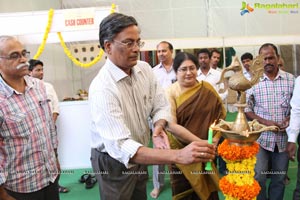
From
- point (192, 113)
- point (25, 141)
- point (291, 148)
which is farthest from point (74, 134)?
point (291, 148)

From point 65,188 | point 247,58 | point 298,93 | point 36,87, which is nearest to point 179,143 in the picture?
point 298,93

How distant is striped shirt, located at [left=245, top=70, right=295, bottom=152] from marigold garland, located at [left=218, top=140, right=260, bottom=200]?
4.20 feet

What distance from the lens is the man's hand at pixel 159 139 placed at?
4.87 ft

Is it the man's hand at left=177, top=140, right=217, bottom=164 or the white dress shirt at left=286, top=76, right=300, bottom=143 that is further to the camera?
the white dress shirt at left=286, top=76, right=300, bottom=143

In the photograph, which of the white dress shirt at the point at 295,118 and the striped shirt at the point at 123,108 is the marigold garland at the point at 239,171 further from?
the white dress shirt at the point at 295,118

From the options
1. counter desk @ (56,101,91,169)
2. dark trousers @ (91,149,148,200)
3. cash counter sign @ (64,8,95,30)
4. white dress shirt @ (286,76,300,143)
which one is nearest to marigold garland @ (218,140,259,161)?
dark trousers @ (91,149,148,200)

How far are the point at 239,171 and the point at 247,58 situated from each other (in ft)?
10.9

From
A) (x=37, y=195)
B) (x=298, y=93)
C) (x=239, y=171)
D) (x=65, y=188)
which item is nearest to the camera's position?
(x=239, y=171)

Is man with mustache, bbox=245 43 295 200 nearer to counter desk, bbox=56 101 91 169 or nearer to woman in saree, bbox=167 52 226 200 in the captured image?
woman in saree, bbox=167 52 226 200

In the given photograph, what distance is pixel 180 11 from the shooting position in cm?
688

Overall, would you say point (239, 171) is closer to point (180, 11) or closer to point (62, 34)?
point (62, 34)

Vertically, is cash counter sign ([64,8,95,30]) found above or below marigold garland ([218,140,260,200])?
above

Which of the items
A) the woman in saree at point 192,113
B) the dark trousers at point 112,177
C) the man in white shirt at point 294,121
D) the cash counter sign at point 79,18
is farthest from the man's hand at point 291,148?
the cash counter sign at point 79,18

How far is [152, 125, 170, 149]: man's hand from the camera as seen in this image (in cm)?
148
